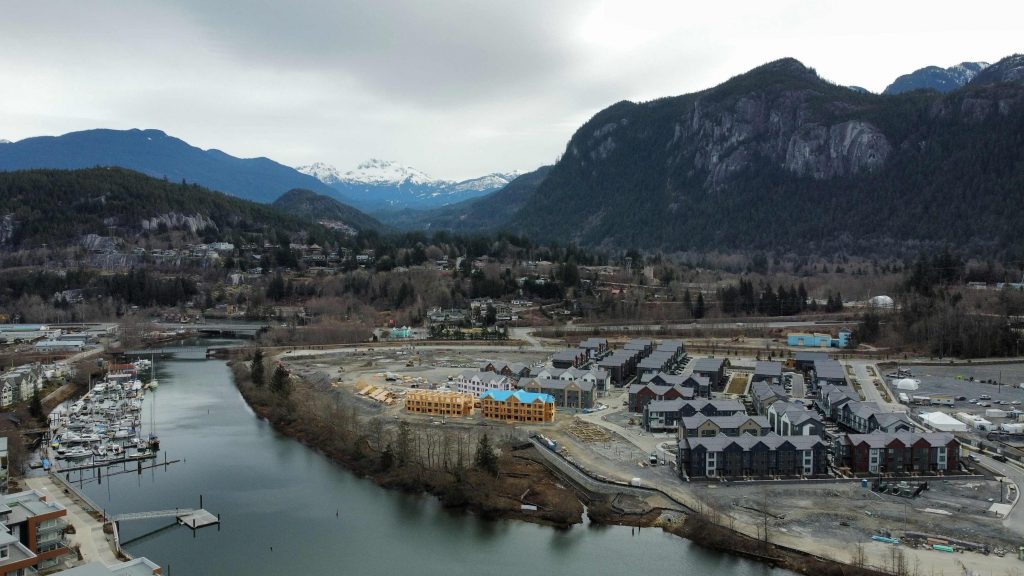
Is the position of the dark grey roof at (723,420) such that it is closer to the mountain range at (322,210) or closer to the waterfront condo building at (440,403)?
the waterfront condo building at (440,403)

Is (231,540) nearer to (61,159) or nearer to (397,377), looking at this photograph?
(397,377)

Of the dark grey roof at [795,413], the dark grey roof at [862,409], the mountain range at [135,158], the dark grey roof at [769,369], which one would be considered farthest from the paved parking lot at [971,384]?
the mountain range at [135,158]

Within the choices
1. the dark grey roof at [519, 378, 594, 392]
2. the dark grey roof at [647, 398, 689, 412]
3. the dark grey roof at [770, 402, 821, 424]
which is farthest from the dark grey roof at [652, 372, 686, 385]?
the dark grey roof at [770, 402, 821, 424]

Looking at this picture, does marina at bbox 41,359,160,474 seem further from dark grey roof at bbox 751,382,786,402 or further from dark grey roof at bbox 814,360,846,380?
dark grey roof at bbox 814,360,846,380

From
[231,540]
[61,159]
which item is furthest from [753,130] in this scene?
[61,159]

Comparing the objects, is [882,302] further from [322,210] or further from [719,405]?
[322,210]

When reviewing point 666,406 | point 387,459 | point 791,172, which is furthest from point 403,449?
point 791,172
